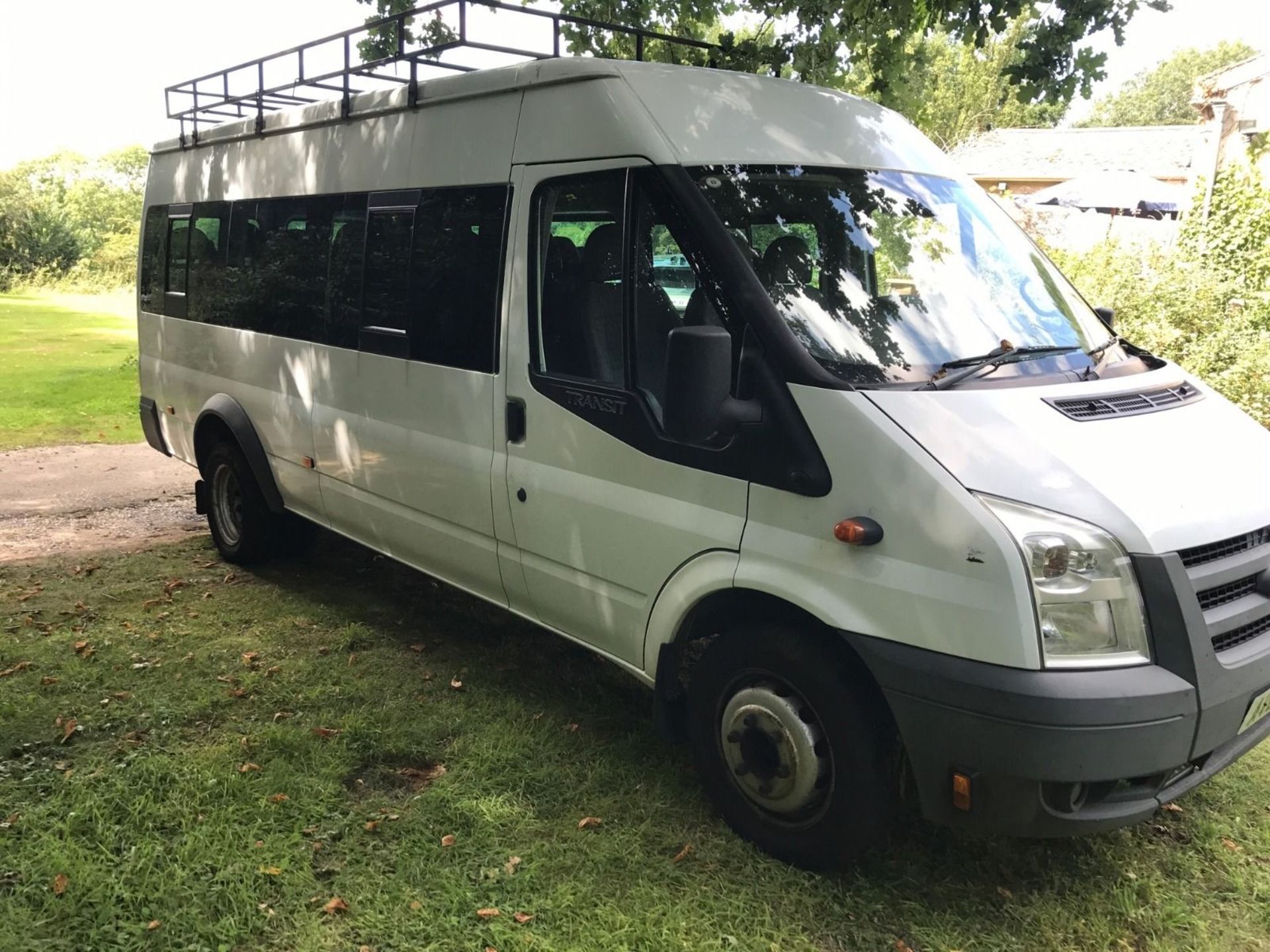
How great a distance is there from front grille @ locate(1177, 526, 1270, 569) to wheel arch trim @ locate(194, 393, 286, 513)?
4.95m

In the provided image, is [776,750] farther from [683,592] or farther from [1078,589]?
[1078,589]

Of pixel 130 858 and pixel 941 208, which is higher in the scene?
pixel 941 208

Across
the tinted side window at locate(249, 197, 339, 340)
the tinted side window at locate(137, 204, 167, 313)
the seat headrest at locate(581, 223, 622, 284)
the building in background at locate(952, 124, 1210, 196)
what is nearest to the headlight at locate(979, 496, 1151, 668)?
the seat headrest at locate(581, 223, 622, 284)

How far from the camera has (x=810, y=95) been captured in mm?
4137

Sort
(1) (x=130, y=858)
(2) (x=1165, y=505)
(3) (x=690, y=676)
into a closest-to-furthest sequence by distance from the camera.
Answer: (2) (x=1165, y=505) → (1) (x=130, y=858) → (3) (x=690, y=676)

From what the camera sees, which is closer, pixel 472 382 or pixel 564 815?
pixel 564 815

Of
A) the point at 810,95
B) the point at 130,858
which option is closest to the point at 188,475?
the point at 130,858

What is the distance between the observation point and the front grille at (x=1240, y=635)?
3010mm

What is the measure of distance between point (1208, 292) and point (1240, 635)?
25.6 feet

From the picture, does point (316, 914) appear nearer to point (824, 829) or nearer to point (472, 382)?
point (824, 829)

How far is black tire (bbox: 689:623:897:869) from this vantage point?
10.6ft

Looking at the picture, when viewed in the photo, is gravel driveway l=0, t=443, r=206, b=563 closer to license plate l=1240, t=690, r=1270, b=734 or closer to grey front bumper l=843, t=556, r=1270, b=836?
grey front bumper l=843, t=556, r=1270, b=836

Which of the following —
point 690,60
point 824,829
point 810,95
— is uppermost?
point 690,60

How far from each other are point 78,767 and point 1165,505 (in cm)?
404
